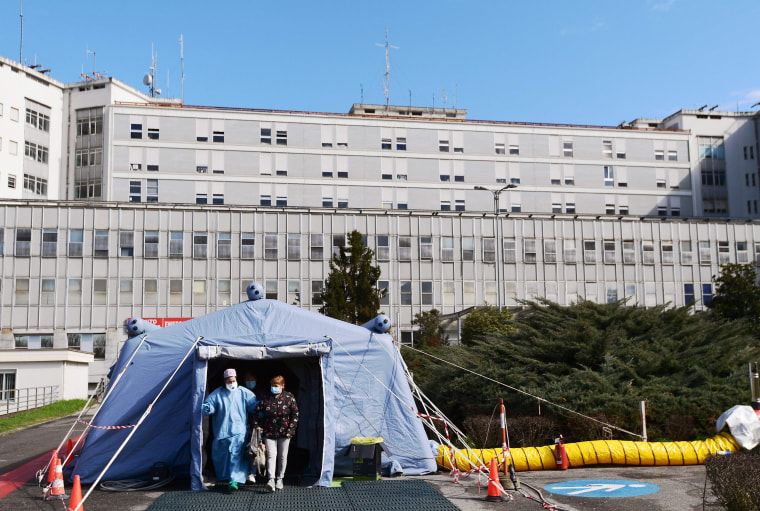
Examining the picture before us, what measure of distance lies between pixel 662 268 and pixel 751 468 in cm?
5165

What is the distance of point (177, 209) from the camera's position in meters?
52.7

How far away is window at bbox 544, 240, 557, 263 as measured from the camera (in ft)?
185

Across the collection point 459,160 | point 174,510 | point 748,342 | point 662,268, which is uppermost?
point 459,160

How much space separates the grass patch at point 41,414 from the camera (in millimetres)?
26698

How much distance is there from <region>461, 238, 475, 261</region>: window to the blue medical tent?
41.5 meters

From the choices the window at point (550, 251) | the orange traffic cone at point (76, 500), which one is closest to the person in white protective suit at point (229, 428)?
the orange traffic cone at point (76, 500)

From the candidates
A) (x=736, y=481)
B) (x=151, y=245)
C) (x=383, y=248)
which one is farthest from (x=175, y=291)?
(x=736, y=481)

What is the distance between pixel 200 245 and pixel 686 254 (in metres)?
35.3

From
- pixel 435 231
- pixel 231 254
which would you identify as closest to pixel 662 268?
pixel 435 231

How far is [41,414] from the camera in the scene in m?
31.0

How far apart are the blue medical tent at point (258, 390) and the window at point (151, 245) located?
3928 cm

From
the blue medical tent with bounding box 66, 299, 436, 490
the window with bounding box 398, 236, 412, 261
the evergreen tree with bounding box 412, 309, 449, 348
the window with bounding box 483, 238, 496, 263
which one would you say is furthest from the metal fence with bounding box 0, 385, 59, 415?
the window with bounding box 483, 238, 496, 263

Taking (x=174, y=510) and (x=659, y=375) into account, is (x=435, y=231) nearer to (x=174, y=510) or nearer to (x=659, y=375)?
(x=659, y=375)

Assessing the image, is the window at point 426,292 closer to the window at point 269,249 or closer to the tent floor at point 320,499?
the window at point 269,249
